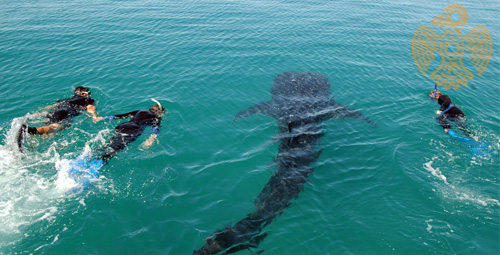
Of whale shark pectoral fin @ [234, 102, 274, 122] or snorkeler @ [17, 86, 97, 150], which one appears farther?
whale shark pectoral fin @ [234, 102, 274, 122]

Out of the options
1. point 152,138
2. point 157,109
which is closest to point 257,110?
point 157,109

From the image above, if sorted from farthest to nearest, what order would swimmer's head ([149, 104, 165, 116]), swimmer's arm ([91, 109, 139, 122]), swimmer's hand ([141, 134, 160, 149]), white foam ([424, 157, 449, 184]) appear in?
swimmer's head ([149, 104, 165, 116]), swimmer's arm ([91, 109, 139, 122]), swimmer's hand ([141, 134, 160, 149]), white foam ([424, 157, 449, 184])

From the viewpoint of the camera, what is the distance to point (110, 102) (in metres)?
16.2

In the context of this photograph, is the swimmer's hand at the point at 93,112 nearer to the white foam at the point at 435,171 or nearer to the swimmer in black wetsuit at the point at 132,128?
the swimmer in black wetsuit at the point at 132,128

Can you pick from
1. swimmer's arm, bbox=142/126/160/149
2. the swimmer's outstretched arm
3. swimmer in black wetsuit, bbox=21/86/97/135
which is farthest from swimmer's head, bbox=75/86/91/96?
swimmer's arm, bbox=142/126/160/149

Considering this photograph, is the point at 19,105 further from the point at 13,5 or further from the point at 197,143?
the point at 13,5

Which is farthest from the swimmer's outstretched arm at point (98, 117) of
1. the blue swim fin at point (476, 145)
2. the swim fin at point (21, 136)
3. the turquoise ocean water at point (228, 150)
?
the blue swim fin at point (476, 145)

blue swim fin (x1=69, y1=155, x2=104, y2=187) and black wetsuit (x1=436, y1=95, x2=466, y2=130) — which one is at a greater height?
blue swim fin (x1=69, y1=155, x2=104, y2=187)

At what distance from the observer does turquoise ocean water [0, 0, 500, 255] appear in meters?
9.27

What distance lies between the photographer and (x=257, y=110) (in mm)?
15625

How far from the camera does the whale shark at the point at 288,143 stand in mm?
9000

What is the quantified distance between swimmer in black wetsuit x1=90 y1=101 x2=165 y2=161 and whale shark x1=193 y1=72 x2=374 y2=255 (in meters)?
3.93

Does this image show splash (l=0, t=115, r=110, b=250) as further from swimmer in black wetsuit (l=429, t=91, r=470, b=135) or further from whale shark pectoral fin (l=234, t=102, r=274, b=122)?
swimmer in black wetsuit (l=429, t=91, r=470, b=135)

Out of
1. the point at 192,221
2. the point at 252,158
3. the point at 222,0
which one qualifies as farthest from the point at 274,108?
the point at 222,0
